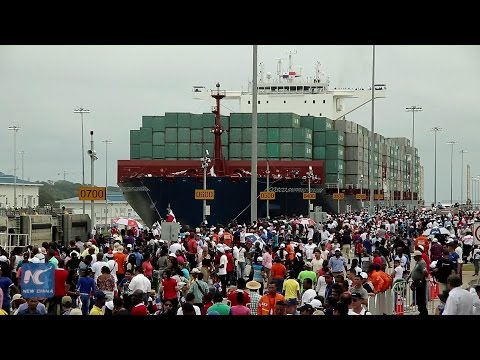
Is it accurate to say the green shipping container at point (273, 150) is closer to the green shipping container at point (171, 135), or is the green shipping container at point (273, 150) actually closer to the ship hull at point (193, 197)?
the green shipping container at point (171, 135)

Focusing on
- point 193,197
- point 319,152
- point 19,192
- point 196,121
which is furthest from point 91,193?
point 19,192

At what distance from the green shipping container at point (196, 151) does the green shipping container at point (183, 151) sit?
269mm

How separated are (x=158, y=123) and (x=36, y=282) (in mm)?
56665

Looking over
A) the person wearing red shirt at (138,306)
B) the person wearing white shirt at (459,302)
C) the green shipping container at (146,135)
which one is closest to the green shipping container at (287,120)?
the green shipping container at (146,135)

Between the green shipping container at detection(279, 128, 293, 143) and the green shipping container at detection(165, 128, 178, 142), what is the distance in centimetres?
702

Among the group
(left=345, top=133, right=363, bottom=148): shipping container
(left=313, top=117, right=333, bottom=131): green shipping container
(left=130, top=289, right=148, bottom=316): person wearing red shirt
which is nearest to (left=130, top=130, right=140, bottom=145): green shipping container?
(left=313, top=117, right=333, bottom=131): green shipping container

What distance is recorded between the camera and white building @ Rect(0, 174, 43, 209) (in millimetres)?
120262

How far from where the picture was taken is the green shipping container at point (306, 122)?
70.7 metres

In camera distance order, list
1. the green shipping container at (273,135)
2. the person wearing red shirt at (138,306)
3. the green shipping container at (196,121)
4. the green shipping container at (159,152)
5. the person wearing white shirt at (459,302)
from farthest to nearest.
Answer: the green shipping container at (196,121) < the green shipping container at (159,152) < the green shipping container at (273,135) < the person wearing red shirt at (138,306) < the person wearing white shirt at (459,302)

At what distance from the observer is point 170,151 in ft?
222

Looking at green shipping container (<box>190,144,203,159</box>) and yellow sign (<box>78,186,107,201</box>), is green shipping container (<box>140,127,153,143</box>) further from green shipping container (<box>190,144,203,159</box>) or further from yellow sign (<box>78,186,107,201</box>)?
yellow sign (<box>78,186,107,201</box>)
